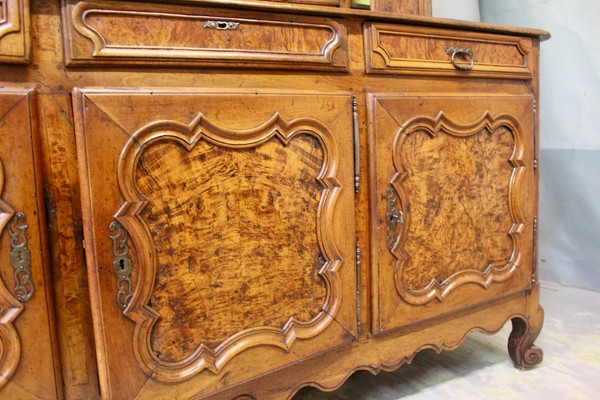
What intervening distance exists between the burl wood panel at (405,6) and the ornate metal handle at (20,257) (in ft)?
3.32

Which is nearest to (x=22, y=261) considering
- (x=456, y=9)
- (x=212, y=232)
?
(x=212, y=232)

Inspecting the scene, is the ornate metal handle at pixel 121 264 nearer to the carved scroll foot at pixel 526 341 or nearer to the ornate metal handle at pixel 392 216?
the ornate metal handle at pixel 392 216

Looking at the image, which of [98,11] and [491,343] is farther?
[491,343]

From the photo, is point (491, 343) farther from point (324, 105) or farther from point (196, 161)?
point (196, 161)

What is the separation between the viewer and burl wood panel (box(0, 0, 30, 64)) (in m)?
0.65

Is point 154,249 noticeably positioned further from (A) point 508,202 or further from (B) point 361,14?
(A) point 508,202

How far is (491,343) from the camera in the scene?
146 cm

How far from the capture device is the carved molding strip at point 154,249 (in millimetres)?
730

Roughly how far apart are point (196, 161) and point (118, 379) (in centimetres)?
36

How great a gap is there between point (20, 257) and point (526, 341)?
3.92 ft

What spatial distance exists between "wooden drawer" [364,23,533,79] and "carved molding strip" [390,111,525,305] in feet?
0.35

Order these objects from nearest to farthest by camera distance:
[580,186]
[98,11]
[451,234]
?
[98,11] < [451,234] < [580,186]

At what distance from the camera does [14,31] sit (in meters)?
0.66

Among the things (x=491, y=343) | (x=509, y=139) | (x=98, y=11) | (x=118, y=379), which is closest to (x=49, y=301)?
(x=118, y=379)
